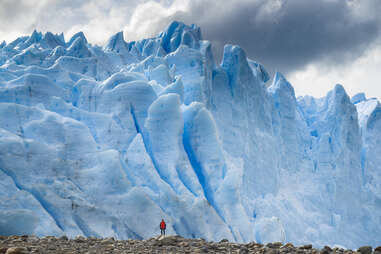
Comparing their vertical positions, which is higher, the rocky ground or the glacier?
the glacier

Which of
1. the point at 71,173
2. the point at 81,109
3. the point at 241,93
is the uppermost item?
the point at 241,93

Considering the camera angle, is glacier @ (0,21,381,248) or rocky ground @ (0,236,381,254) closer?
rocky ground @ (0,236,381,254)

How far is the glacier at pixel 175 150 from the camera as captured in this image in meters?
11.8

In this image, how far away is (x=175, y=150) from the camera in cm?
1477

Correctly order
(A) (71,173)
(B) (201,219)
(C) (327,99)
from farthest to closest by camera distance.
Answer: (C) (327,99) → (B) (201,219) → (A) (71,173)

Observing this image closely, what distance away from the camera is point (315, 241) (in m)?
20.1

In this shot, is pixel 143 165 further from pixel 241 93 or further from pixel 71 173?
pixel 241 93

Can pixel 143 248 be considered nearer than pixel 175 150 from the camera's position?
Yes

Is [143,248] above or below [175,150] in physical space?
below

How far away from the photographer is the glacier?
1177cm

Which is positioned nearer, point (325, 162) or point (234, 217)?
point (234, 217)

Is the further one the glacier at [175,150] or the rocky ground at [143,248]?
the glacier at [175,150]

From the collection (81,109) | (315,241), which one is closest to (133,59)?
(81,109)

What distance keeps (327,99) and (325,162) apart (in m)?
5.65
